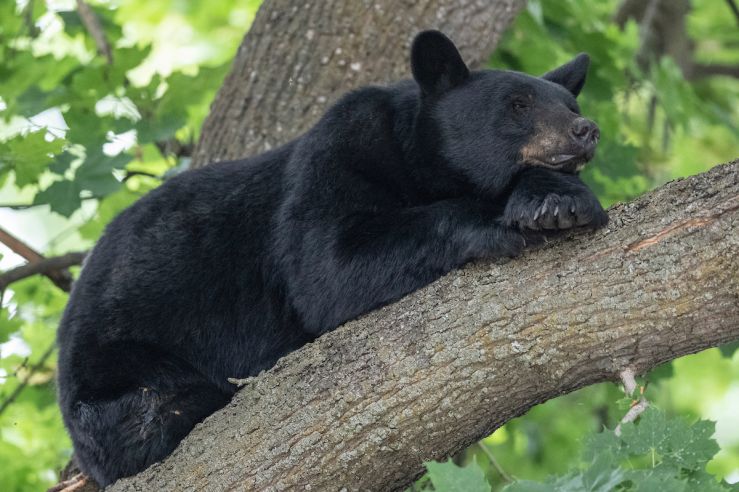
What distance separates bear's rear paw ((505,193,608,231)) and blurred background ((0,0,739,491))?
1.52 m

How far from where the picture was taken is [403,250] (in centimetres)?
393

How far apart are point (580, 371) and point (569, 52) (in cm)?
405

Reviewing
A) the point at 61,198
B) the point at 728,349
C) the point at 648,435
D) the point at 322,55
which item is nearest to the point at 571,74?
the point at 322,55

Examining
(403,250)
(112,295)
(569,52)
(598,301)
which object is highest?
(569,52)

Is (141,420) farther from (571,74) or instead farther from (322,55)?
(571,74)

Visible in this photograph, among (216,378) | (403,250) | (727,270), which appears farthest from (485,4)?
(727,270)

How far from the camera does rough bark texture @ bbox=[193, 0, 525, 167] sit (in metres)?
5.57

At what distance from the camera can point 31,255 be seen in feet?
18.2

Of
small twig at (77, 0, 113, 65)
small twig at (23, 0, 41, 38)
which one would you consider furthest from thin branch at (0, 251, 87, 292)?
small twig at (23, 0, 41, 38)

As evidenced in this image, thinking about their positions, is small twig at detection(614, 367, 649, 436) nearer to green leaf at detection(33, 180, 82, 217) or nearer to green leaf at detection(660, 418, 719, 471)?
green leaf at detection(660, 418, 719, 471)

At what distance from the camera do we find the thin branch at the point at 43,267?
5482mm

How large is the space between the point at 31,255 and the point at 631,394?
3.74m

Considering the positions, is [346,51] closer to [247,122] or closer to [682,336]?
[247,122]

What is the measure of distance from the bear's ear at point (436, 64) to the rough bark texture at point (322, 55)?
108 cm
